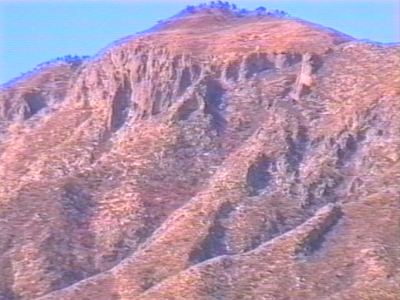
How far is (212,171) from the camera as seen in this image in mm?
63750

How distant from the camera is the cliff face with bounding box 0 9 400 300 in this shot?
171ft

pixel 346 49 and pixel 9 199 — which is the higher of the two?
pixel 346 49

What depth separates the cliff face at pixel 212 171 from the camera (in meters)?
52.1

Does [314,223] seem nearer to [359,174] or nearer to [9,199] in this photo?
[359,174]

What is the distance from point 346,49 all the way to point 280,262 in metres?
19.3

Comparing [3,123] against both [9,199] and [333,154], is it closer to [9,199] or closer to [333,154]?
[9,199]

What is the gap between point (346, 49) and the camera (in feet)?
224

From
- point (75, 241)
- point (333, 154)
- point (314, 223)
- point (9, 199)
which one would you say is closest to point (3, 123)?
point (9, 199)

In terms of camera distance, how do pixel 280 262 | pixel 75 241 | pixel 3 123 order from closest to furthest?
pixel 280 262 < pixel 75 241 < pixel 3 123

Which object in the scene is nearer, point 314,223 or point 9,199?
point 314,223

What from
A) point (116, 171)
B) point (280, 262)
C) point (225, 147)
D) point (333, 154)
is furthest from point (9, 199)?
point (280, 262)

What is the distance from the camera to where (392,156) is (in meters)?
59.1

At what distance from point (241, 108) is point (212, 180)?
19.8 feet

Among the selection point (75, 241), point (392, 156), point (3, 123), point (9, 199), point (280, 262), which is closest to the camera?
point (280, 262)
